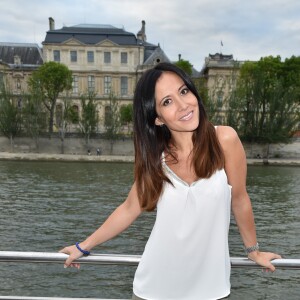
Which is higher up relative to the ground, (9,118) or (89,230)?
(9,118)

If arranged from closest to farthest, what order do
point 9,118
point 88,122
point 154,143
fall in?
point 154,143 < point 9,118 < point 88,122

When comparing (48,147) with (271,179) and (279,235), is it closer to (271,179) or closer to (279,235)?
(271,179)

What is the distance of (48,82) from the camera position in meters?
43.8

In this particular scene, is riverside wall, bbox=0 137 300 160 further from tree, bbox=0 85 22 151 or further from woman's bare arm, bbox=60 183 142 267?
woman's bare arm, bbox=60 183 142 267

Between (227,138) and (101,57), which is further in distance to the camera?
(101,57)

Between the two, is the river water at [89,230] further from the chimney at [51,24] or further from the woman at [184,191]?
the chimney at [51,24]

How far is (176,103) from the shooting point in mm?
1823

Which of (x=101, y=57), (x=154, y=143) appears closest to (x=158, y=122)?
(x=154, y=143)

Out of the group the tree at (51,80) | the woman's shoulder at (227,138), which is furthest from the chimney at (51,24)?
the woman's shoulder at (227,138)

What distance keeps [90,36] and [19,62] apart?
11.1 meters

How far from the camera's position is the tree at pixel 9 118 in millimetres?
38938

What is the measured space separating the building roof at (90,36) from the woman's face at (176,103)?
5715cm

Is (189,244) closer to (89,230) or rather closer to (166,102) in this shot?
(166,102)

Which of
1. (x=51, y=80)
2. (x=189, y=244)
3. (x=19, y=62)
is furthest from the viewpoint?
(x=19, y=62)
